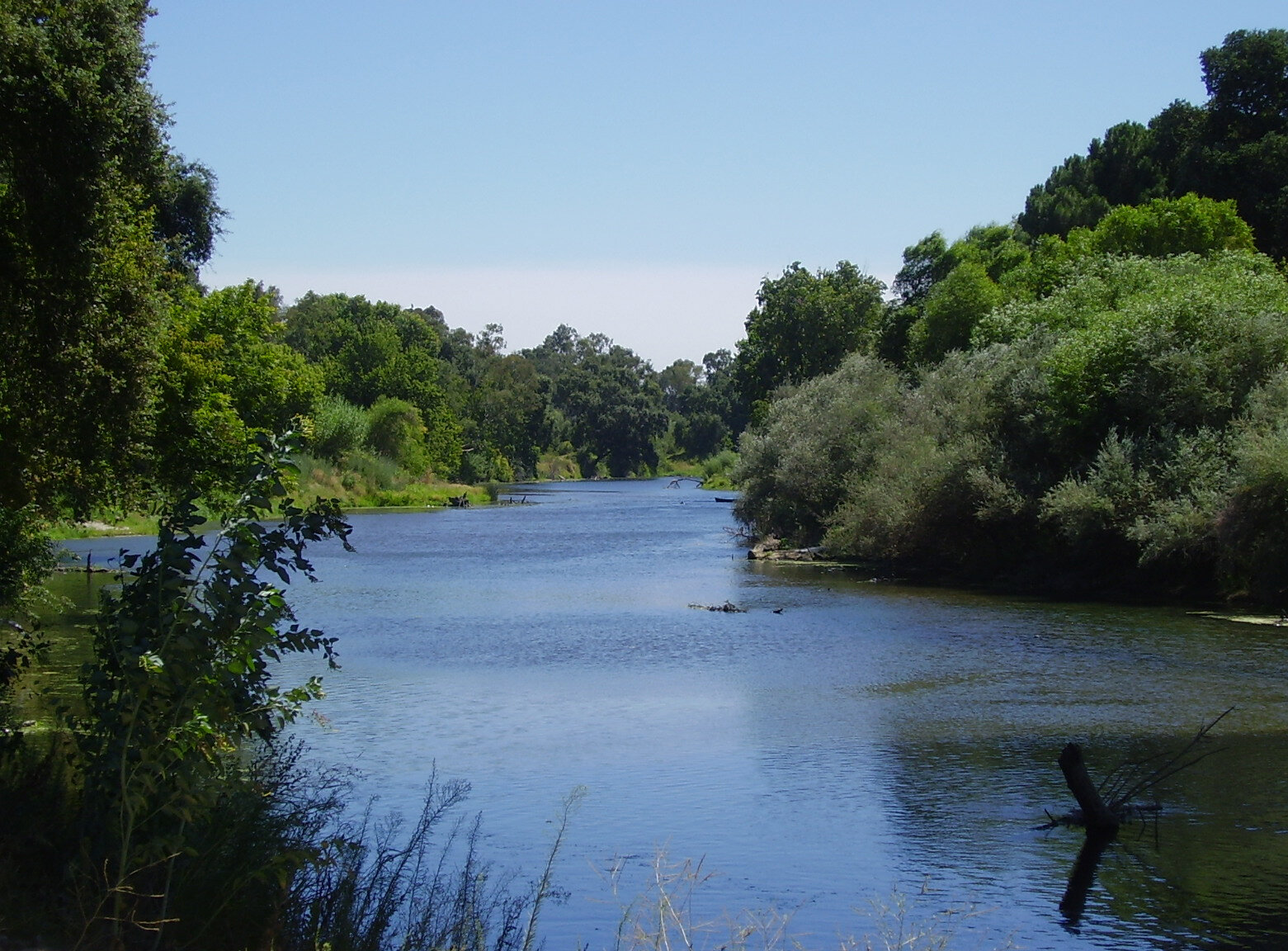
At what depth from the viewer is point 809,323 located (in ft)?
269

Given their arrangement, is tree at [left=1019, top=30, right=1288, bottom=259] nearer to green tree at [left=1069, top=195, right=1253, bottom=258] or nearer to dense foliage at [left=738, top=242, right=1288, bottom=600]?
green tree at [left=1069, top=195, right=1253, bottom=258]

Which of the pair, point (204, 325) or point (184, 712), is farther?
point (204, 325)

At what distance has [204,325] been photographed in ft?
95.1

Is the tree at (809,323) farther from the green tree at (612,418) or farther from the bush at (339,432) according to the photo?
the green tree at (612,418)

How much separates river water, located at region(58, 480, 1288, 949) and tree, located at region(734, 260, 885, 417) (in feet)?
150

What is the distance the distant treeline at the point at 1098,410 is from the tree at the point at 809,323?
42.2 feet

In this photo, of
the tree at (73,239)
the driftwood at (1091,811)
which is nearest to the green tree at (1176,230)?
the driftwood at (1091,811)

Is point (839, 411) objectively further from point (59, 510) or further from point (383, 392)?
point (383, 392)

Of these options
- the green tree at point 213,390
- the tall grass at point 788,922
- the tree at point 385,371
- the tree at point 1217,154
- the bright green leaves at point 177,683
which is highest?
the tree at point 1217,154

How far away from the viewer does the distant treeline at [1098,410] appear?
32.5 m

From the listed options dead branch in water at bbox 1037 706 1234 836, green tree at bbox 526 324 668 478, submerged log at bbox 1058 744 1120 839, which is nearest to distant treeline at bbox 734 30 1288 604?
dead branch in water at bbox 1037 706 1234 836

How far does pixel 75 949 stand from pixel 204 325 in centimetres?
2412

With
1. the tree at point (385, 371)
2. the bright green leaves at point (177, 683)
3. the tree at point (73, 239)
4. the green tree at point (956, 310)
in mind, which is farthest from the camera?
the tree at point (385, 371)

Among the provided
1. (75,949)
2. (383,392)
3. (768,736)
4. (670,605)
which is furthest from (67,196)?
(383,392)
